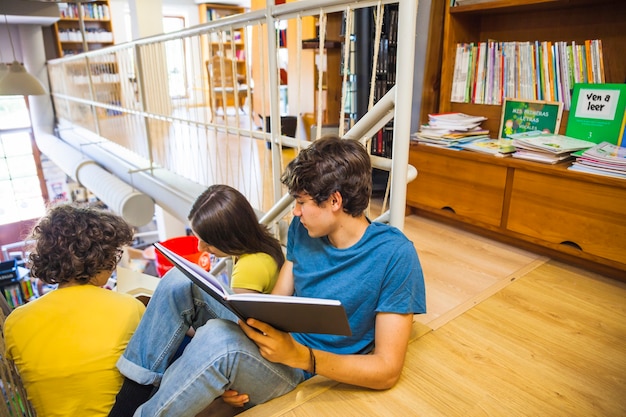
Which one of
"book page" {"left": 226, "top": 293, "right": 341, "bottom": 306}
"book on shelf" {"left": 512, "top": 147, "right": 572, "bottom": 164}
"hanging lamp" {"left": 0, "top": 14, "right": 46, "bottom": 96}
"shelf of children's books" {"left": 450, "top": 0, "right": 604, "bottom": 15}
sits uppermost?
"shelf of children's books" {"left": 450, "top": 0, "right": 604, "bottom": 15}

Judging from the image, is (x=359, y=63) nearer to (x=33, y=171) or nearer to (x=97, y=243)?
(x=97, y=243)

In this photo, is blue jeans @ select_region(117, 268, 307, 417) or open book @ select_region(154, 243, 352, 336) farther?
blue jeans @ select_region(117, 268, 307, 417)

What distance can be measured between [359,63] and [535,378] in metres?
1.90

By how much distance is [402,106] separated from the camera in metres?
1.14

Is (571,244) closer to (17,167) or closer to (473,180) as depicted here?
(473,180)

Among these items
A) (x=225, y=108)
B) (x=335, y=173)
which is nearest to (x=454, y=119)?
(x=225, y=108)

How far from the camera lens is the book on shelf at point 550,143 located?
1797mm

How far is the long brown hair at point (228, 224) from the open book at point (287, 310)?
506 mm

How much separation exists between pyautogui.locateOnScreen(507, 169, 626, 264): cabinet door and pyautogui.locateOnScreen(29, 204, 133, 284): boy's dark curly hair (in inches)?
66.5

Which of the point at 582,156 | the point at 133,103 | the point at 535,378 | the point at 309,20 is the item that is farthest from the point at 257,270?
the point at 309,20

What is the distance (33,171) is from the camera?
7098 mm

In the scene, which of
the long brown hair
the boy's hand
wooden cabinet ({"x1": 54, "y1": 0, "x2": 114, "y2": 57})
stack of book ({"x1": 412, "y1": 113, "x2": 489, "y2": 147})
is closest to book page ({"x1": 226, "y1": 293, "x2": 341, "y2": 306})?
the boy's hand

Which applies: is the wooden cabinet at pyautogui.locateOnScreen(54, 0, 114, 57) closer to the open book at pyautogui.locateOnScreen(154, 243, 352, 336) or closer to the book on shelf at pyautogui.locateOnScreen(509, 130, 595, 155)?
the book on shelf at pyautogui.locateOnScreen(509, 130, 595, 155)

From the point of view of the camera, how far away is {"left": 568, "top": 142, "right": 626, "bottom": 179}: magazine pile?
5.30 ft
